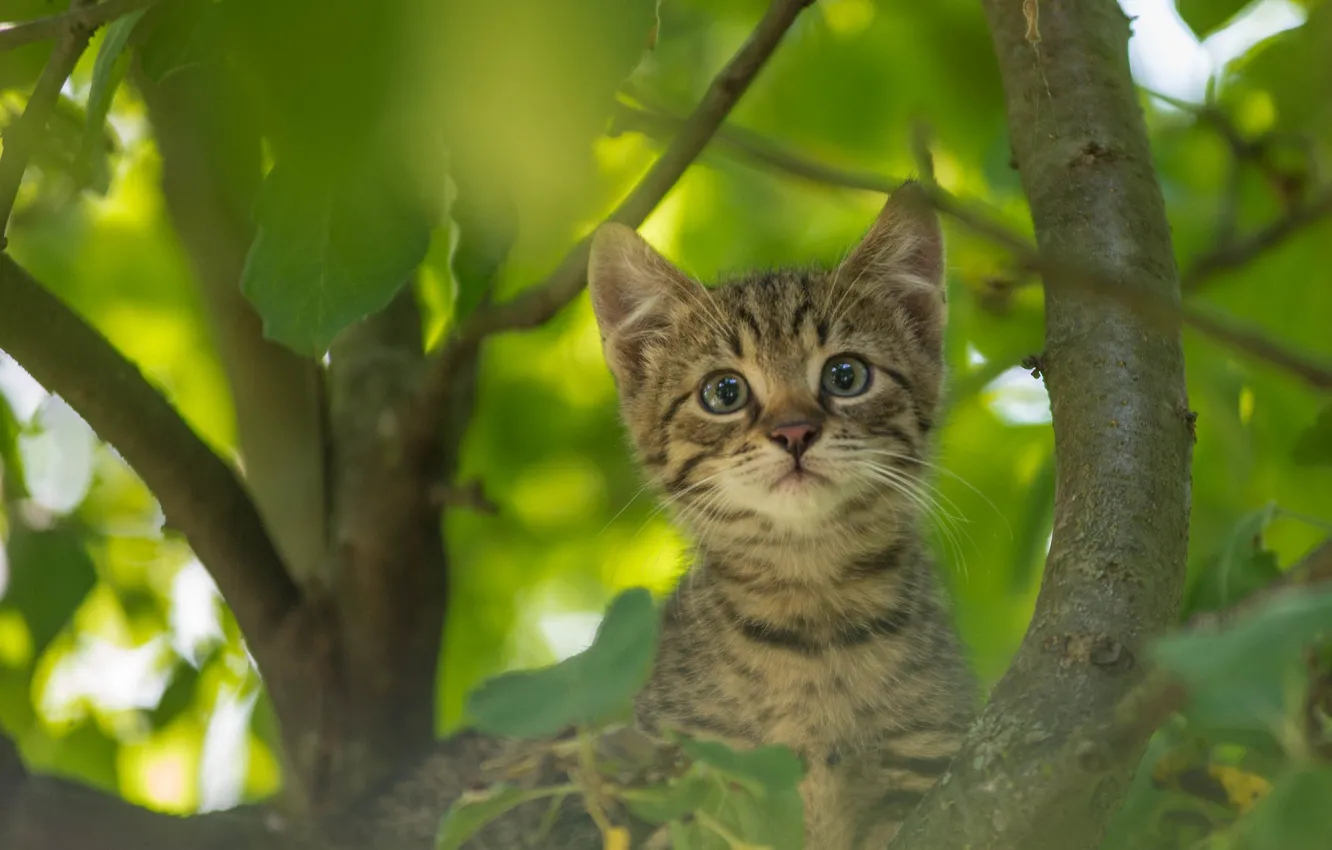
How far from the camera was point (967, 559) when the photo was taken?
13.2ft

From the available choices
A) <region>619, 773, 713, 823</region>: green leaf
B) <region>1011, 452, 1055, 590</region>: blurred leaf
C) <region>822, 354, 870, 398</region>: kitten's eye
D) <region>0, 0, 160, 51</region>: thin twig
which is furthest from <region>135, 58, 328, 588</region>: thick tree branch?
<region>619, 773, 713, 823</region>: green leaf

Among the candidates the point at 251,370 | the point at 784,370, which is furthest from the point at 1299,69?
the point at 251,370

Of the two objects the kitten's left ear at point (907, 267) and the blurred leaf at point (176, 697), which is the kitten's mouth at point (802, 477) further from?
the blurred leaf at point (176, 697)

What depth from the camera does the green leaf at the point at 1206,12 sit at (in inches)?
104

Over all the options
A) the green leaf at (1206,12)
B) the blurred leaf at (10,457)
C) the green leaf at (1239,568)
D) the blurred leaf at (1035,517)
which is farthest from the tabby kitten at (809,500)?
the blurred leaf at (10,457)

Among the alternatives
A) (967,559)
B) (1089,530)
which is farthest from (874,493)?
(1089,530)

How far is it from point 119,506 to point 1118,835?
393 centimetres

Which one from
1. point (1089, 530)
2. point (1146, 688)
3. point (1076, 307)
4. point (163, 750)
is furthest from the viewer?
point (163, 750)

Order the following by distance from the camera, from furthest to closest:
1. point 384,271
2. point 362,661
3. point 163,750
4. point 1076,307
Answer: point 163,750 < point 362,661 < point 1076,307 < point 384,271

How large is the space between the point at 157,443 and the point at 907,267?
76.9 inches

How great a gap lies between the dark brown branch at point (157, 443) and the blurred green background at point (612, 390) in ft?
0.98

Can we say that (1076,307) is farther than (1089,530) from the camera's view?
Yes

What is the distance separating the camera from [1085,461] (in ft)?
6.80

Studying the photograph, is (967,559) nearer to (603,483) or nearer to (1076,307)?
(603,483)
